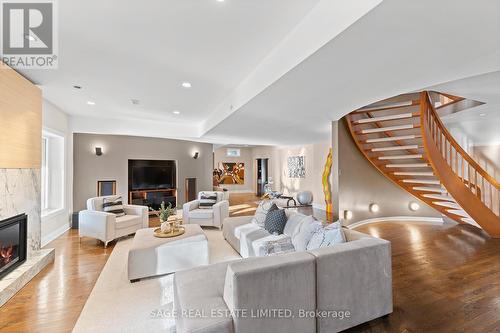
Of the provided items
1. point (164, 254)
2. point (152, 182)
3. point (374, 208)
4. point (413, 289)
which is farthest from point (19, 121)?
point (374, 208)

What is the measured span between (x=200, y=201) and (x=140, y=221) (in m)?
1.39

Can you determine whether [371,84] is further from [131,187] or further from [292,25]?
[131,187]

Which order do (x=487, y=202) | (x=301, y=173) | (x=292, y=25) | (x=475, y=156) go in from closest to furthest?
1. (x=292, y=25)
2. (x=487, y=202)
3. (x=475, y=156)
4. (x=301, y=173)

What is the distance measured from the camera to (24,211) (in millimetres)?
3025

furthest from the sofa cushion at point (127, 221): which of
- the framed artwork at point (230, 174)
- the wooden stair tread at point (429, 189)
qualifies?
the framed artwork at point (230, 174)

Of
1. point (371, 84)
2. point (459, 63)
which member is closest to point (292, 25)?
point (371, 84)

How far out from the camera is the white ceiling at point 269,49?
1.60m

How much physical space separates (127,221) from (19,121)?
223 centimetres

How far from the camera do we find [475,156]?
5.86 meters

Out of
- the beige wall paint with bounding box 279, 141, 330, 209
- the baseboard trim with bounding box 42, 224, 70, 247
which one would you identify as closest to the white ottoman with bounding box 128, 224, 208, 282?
the baseboard trim with bounding box 42, 224, 70, 247

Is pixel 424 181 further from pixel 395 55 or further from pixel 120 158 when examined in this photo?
pixel 120 158

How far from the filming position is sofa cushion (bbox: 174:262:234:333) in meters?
1.38

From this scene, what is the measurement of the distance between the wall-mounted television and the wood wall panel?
2909mm

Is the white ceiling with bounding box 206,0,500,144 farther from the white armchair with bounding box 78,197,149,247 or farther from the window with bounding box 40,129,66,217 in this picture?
the window with bounding box 40,129,66,217
